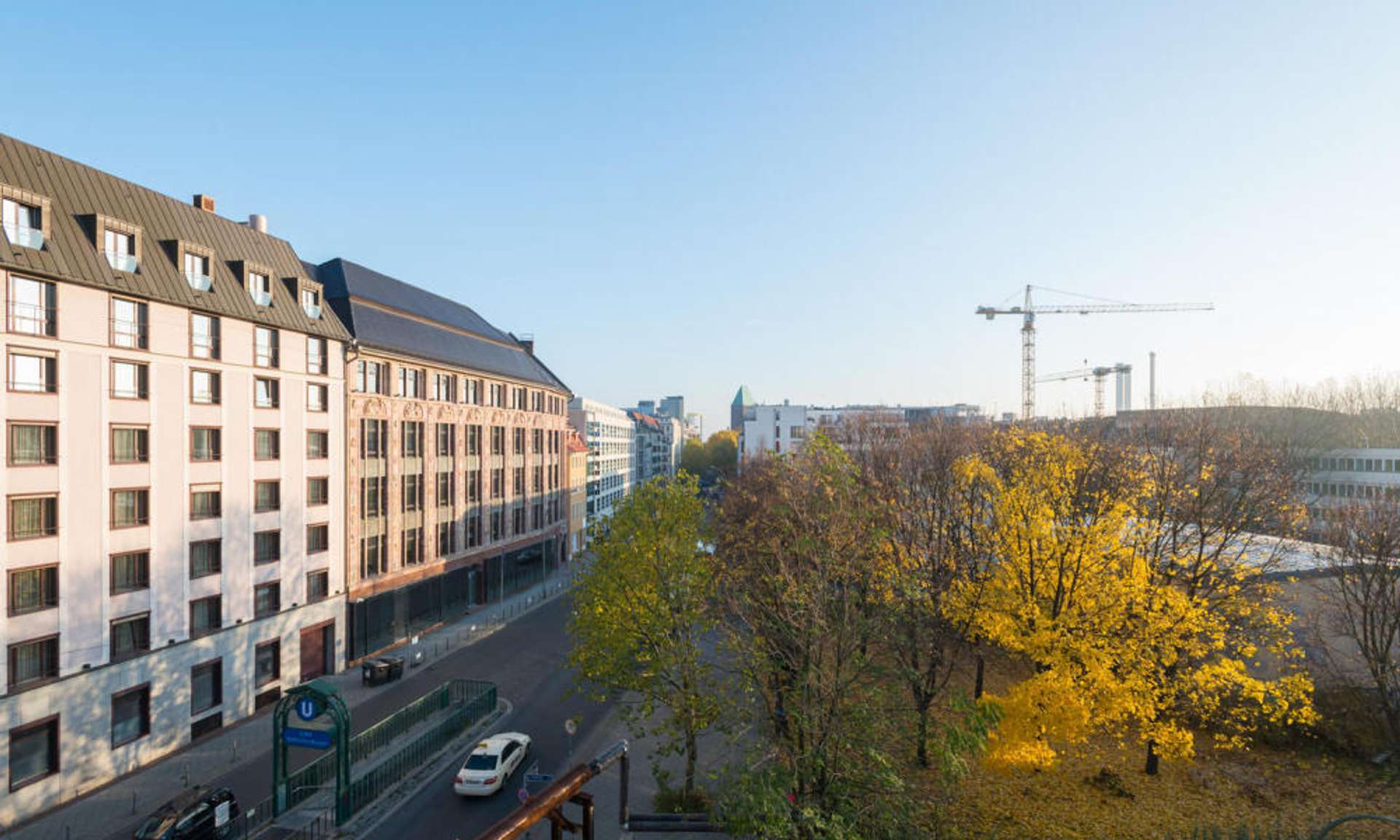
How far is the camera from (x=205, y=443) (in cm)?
2888

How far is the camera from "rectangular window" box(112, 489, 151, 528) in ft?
82.6

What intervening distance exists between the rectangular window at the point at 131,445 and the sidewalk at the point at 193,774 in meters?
11.2

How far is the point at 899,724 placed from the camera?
617 inches

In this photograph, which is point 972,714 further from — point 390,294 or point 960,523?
point 390,294

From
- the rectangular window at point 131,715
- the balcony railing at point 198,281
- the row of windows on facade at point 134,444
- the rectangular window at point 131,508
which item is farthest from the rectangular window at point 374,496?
the rectangular window at point 131,715

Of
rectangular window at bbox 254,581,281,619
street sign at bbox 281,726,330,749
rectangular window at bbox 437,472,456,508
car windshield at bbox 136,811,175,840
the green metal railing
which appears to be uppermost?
rectangular window at bbox 437,472,456,508

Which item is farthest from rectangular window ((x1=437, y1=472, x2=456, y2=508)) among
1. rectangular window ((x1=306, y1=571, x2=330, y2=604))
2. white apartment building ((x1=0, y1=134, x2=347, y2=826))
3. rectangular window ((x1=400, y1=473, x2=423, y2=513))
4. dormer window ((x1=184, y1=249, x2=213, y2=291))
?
dormer window ((x1=184, y1=249, x2=213, y2=291))

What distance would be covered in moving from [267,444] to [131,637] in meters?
9.52

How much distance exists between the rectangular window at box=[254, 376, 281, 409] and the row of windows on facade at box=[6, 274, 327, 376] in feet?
2.49

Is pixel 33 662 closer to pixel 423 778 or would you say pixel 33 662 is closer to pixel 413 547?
pixel 423 778

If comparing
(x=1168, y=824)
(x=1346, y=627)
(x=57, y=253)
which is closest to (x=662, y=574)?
(x=1168, y=824)

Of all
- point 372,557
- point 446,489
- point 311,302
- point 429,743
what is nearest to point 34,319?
point 311,302

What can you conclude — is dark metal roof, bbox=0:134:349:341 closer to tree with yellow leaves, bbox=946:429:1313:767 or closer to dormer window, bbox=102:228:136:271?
dormer window, bbox=102:228:136:271

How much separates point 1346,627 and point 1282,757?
659cm
